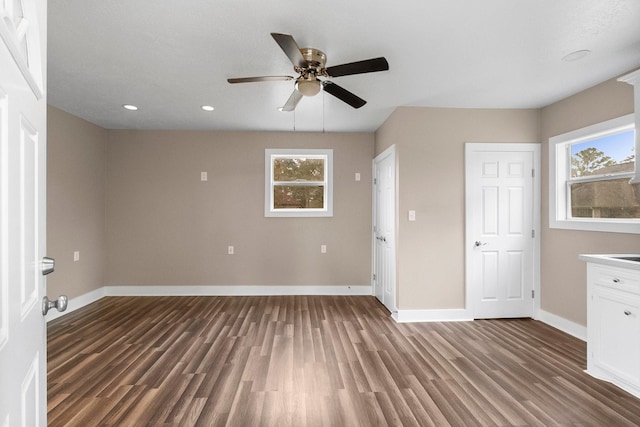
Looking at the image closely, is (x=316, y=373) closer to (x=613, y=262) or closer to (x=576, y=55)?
(x=613, y=262)

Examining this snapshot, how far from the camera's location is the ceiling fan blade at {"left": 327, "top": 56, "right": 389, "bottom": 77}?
2016 millimetres

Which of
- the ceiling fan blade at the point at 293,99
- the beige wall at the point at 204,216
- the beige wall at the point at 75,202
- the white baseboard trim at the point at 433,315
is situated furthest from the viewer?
the beige wall at the point at 204,216

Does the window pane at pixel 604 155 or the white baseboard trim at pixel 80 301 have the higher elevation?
the window pane at pixel 604 155

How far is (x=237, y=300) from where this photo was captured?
177 inches

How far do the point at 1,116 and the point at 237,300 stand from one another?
423cm

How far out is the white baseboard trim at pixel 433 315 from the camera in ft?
11.9

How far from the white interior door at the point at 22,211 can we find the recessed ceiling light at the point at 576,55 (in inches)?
130

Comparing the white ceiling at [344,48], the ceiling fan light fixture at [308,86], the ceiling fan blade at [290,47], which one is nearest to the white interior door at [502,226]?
the white ceiling at [344,48]

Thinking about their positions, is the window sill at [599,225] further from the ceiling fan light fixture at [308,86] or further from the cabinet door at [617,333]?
the ceiling fan light fixture at [308,86]

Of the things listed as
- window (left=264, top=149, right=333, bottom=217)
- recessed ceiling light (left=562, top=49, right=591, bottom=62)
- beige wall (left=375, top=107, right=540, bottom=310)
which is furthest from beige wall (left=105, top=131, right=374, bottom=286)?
recessed ceiling light (left=562, top=49, right=591, bottom=62)

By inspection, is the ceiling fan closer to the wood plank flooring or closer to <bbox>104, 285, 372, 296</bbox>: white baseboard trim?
the wood plank flooring

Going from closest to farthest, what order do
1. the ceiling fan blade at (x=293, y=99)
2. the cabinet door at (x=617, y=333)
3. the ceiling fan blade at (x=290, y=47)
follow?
the ceiling fan blade at (x=290, y=47), the cabinet door at (x=617, y=333), the ceiling fan blade at (x=293, y=99)

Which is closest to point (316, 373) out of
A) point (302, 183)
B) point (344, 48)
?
point (344, 48)

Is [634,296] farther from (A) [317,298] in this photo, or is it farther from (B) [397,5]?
(A) [317,298]
